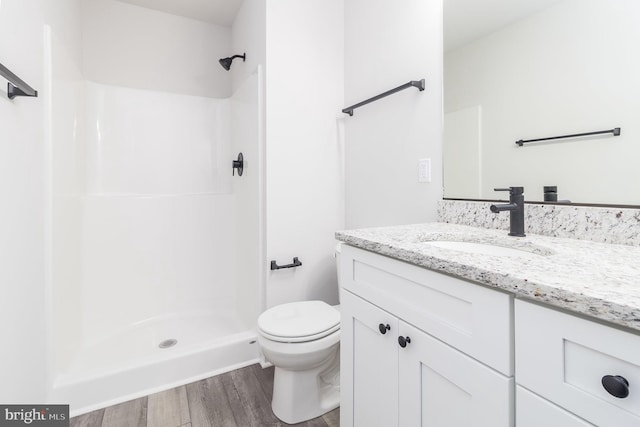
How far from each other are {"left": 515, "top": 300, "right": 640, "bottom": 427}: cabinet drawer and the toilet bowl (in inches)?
37.0

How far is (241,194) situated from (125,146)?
36.9 inches

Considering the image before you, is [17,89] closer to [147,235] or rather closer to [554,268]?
[147,235]

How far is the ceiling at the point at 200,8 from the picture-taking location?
7.18ft

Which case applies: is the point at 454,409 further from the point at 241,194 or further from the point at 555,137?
the point at 241,194

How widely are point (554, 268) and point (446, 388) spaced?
348 millimetres

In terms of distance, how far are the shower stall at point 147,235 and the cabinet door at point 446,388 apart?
1196mm

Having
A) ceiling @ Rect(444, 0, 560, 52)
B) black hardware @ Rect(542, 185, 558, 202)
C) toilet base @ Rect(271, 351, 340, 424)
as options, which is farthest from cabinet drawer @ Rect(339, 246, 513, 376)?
ceiling @ Rect(444, 0, 560, 52)

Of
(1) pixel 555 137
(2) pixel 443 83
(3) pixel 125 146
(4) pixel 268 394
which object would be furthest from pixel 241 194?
(1) pixel 555 137

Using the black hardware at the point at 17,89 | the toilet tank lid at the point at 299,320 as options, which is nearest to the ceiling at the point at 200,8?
the black hardware at the point at 17,89

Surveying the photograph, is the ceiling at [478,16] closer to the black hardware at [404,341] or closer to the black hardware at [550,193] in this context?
the black hardware at [550,193]

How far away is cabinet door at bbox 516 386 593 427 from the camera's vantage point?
1.50 ft

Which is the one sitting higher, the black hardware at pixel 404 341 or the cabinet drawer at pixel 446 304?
the cabinet drawer at pixel 446 304

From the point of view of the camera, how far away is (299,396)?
1.39m

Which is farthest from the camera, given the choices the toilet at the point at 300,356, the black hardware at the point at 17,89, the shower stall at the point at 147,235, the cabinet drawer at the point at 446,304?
the shower stall at the point at 147,235
